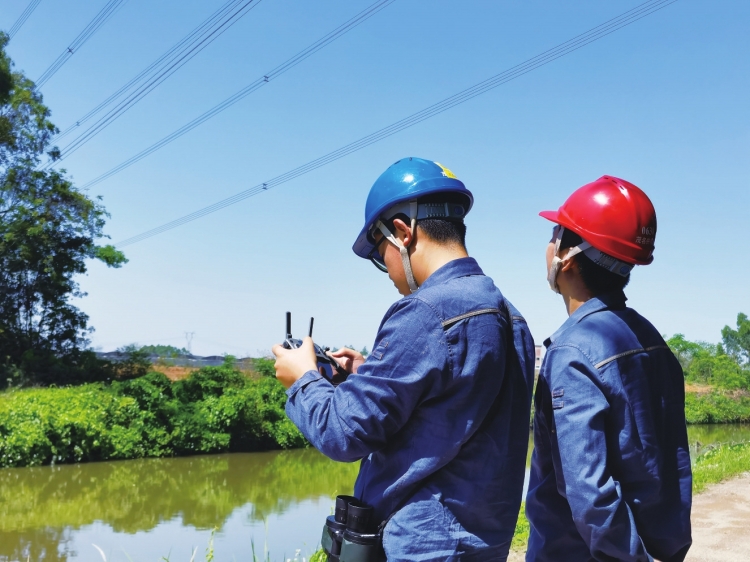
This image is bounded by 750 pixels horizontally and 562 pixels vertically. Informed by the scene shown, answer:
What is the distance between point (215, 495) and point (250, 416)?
6961mm

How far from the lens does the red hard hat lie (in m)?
2.28

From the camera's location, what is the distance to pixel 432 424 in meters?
1.72

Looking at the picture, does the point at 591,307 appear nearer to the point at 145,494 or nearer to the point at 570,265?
the point at 570,265

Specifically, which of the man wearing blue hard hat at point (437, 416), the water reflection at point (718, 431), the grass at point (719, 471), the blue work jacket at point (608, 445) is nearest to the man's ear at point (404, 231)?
the man wearing blue hard hat at point (437, 416)

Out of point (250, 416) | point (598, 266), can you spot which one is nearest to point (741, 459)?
point (598, 266)

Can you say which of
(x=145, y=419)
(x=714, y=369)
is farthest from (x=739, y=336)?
(x=145, y=419)

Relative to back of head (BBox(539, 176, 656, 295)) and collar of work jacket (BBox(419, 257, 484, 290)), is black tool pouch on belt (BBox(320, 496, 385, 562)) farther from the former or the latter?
back of head (BBox(539, 176, 656, 295))

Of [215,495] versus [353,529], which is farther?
[215,495]

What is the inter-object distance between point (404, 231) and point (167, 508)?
43.1ft

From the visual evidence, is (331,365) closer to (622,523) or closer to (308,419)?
(308,419)

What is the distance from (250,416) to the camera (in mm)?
21922

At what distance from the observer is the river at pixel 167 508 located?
10484 millimetres

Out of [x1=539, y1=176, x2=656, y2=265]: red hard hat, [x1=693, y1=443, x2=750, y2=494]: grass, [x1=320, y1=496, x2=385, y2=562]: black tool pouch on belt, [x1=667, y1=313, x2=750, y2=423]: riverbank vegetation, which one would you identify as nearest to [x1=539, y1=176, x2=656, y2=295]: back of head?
[x1=539, y1=176, x2=656, y2=265]: red hard hat

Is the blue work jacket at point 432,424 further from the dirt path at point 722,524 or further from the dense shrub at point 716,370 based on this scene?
the dense shrub at point 716,370
